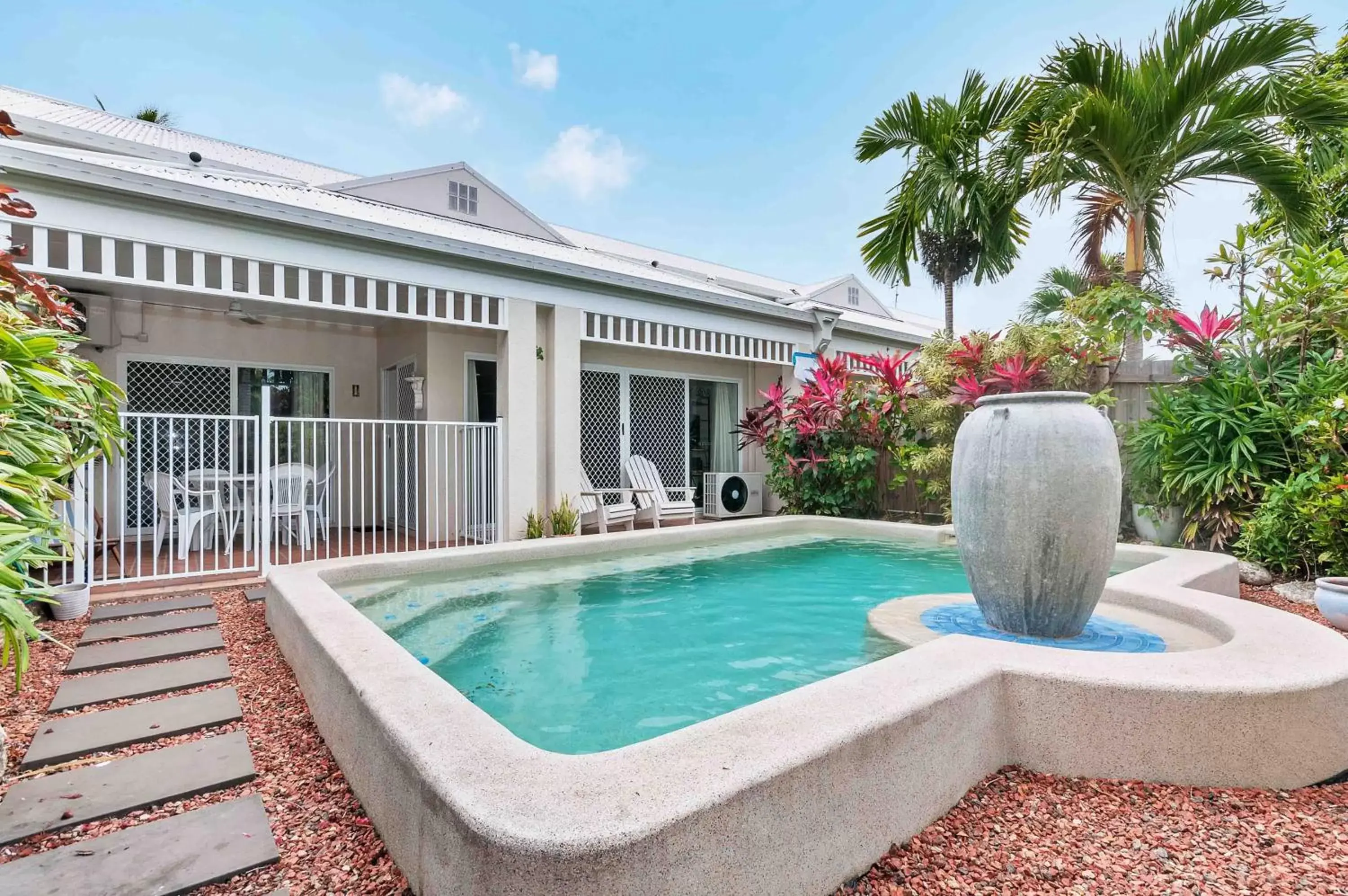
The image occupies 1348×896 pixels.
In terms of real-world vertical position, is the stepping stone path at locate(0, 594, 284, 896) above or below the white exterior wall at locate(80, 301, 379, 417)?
below

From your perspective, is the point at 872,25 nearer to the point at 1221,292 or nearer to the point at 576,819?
the point at 1221,292

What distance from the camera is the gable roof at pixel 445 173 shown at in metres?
10.4

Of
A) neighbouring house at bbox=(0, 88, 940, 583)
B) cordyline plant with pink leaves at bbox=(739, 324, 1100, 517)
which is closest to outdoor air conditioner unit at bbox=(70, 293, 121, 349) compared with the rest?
neighbouring house at bbox=(0, 88, 940, 583)

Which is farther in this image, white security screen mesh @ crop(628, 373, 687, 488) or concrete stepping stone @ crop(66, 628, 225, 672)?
white security screen mesh @ crop(628, 373, 687, 488)

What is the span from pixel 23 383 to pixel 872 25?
46.8 feet

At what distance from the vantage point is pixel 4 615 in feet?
4.90

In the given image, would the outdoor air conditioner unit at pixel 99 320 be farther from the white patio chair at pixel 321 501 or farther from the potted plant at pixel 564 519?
the potted plant at pixel 564 519

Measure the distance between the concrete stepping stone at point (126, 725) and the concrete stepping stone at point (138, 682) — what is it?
15 cm

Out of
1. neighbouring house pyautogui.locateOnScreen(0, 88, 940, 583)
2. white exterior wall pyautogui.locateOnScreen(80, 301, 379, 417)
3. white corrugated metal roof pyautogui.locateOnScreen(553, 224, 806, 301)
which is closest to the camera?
neighbouring house pyautogui.locateOnScreen(0, 88, 940, 583)

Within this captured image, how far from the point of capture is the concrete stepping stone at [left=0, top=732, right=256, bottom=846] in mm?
2232

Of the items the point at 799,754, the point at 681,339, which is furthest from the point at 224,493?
the point at 799,754

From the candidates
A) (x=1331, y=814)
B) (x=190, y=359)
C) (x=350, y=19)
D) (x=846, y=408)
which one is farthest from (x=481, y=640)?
(x=350, y=19)

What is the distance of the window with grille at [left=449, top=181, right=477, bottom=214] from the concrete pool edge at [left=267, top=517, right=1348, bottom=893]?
9.82 metres

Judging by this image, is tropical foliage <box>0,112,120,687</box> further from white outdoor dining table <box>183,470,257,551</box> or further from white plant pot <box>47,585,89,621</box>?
white outdoor dining table <box>183,470,257,551</box>
